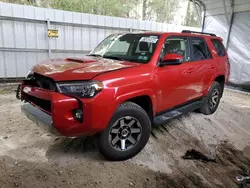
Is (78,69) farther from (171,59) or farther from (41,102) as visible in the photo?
(171,59)

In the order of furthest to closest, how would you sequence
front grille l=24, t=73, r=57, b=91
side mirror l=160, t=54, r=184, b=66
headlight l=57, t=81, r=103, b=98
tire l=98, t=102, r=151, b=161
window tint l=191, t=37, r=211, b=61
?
window tint l=191, t=37, r=211, b=61, side mirror l=160, t=54, r=184, b=66, tire l=98, t=102, r=151, b=161, front grille l=24, t=73, r=57, b=91, headlight l=57, t=81, r=103, b=98

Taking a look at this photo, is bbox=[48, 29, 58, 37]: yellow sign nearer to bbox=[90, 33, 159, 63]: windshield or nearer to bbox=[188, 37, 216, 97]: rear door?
bbox=[90, 33, 159, 63]: windshield

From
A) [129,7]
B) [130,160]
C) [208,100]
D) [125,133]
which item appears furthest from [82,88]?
[129,7]

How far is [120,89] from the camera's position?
274cm

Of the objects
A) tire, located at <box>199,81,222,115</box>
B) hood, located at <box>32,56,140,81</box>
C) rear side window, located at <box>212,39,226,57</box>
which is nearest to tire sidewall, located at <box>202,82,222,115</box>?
tire, located at <box>199,81,222,115</box>

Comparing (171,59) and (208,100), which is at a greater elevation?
(171,59)

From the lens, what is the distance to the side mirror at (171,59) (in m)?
3.22

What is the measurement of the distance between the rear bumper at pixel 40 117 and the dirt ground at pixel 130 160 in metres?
0.59

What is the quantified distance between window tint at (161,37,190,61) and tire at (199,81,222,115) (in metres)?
1.30

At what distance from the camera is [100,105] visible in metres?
2.55

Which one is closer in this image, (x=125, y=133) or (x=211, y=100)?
(x=125, y=133)

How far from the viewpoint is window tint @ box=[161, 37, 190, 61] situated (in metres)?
3.64

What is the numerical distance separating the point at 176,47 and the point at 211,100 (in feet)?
6.24

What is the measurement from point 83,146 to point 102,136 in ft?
2.60
